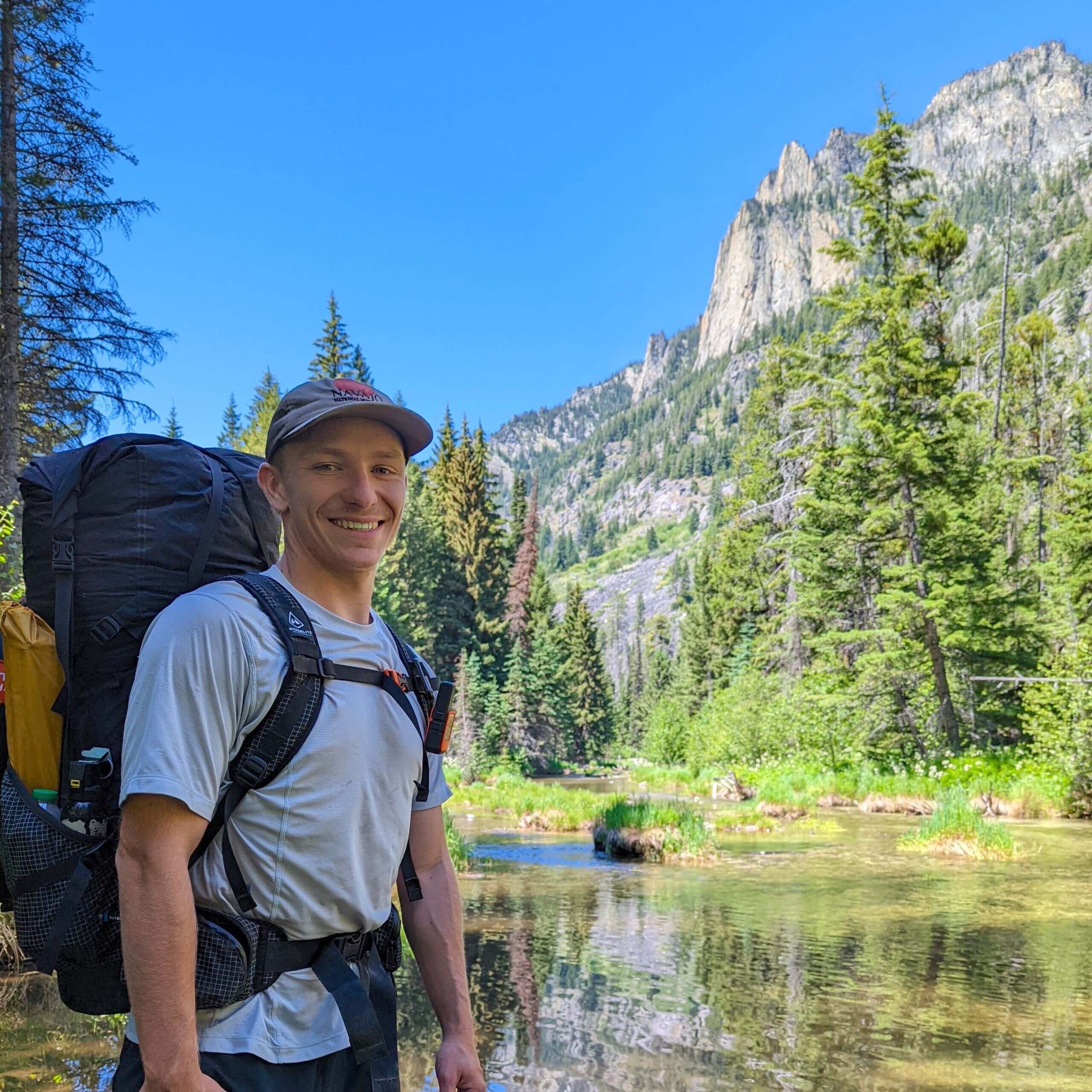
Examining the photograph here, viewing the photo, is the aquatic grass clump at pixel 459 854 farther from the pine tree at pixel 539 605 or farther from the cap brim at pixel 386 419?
the pine tree at pixel 539 605

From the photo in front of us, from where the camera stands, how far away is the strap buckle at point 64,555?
5.75 feet

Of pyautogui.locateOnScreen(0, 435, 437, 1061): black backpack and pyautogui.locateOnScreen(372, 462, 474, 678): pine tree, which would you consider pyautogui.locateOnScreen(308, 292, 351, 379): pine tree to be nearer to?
pyautogui.locateOnScreen(372, 462, 474, 678): pine tree

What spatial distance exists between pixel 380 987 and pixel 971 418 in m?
25.0

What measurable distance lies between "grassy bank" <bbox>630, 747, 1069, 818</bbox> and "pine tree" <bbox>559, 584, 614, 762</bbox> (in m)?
35.0

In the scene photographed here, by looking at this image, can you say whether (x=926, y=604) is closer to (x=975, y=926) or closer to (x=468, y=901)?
(x=975, y=926)

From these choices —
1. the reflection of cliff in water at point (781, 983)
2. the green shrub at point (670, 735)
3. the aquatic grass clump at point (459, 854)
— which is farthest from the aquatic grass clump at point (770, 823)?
the green shrub at point (670, 735)

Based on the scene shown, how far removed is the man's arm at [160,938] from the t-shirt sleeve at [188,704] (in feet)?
0.13

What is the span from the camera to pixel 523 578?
171ft

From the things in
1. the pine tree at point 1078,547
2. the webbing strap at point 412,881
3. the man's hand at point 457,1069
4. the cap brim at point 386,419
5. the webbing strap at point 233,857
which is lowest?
the man's hand at point 457,1069

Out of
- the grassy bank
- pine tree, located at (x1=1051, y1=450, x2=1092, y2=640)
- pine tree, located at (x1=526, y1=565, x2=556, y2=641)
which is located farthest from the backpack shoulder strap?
pine tree, located at (x1=526, y1=565, x2=556, y2=641)

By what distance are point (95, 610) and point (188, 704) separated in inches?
14.8

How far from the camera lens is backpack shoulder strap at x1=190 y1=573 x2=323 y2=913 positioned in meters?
1.61

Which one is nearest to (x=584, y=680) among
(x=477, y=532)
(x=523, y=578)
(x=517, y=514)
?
(x=523, y=578)

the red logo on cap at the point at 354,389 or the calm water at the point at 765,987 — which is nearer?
the red logo on cap at the point at 354,389
